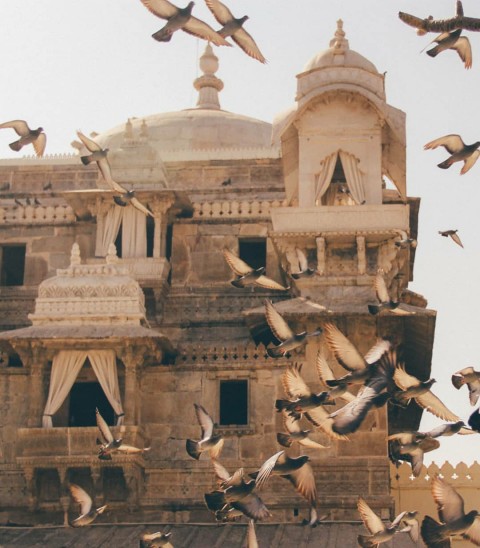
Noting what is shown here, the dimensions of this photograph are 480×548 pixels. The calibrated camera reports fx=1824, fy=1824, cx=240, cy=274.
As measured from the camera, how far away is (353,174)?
107 ft

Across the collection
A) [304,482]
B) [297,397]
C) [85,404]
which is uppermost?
[297,397]

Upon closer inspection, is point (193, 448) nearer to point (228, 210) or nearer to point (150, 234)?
point (150, 234)

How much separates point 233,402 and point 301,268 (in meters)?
2.79

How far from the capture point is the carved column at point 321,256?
3162cm

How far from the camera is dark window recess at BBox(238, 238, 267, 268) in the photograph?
116 ft

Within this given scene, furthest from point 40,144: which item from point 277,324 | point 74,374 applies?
point 74,374

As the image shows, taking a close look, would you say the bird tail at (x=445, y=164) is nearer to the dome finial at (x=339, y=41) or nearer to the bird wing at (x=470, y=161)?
the bird wing at (x=470, y=161)

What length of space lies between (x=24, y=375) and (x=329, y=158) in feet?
22.0

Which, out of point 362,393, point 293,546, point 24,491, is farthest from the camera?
point 24,491

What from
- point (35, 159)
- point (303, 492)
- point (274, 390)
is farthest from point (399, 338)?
point (35, 159)

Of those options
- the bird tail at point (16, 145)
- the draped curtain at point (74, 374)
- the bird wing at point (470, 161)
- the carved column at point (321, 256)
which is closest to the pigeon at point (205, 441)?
the draped curtain at point (74, 374)

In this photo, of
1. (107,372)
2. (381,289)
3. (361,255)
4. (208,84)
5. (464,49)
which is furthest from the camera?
(208,84)

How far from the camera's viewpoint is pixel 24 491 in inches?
1230

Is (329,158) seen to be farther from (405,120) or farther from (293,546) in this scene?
(293,546)
